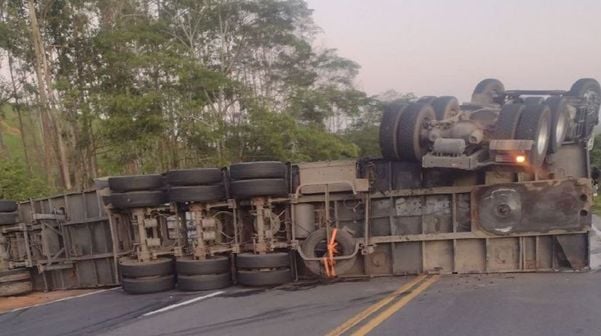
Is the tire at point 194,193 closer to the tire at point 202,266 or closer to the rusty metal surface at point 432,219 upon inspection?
the rusty metal surface at point 432,219

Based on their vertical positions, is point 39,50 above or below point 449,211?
above

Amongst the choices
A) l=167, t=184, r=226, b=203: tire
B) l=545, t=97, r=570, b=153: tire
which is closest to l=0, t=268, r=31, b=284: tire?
l=167, t=184, r=226, b=203: tire

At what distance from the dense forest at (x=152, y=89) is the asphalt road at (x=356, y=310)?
12474mm

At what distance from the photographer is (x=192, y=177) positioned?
24.4 ft

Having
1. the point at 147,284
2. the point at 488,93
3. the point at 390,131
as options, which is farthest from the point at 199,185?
the point at 488,93

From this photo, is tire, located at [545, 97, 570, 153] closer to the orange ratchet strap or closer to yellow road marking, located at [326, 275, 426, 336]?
yellow road marking, located at [326, 275, 426, 336]

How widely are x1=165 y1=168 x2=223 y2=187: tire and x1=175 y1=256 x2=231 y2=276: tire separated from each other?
3.78 feet

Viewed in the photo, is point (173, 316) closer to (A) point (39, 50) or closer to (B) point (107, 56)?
(B) point (107, 56)

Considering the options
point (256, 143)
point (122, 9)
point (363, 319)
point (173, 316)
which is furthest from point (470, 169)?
point (122, 9)

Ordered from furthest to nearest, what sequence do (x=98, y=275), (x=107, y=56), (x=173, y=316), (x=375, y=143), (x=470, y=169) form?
1. (x=375, y=143)
2. (x=107, y=56)
3. (x=98, y=275)
4. (x=470, y=169)
5. (x=173, y=316)

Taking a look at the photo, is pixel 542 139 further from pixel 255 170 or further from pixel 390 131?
pixel 255 170

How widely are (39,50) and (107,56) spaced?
2979 millimetres

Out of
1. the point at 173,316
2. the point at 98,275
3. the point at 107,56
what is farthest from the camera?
the point at 107,56

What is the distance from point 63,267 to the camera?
8.98 metres
